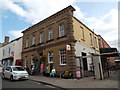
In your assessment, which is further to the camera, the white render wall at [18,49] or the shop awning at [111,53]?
the white render wall at [18,49]

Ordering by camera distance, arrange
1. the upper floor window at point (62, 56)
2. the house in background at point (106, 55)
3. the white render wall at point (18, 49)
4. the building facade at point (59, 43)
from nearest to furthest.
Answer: the building facade at point (59, 43) < the upper floor window at point (62, 56) < the house in background at point (106, 55) < the white render wall at point (18, 49)

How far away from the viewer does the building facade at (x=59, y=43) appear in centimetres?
1402

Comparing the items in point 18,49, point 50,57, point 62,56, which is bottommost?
point 50,57

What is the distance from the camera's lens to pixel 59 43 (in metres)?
15.3

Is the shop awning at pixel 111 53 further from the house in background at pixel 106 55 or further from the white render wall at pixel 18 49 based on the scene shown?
the white render wall at pixel 18 49

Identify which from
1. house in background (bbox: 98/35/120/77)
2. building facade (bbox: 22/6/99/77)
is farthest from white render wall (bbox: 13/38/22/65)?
A: house in background (bbox: 98/35/120/77)

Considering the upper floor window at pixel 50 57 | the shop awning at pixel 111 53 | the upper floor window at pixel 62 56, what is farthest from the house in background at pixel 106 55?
the upper floor window at pixel 50 57

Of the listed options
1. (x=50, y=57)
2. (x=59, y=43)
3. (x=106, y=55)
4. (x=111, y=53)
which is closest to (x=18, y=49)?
(x=50, y=57)

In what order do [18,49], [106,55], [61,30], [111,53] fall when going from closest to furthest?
[111,53]
[61,30]
[106,55]
[18,49]

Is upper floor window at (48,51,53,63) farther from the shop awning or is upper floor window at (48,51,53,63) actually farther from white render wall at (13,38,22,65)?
white render wall at (13,38,22,65)

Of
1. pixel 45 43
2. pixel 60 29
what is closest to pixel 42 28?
pixel 45 43

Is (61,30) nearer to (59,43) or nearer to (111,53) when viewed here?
(59,43)

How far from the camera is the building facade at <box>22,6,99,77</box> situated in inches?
552

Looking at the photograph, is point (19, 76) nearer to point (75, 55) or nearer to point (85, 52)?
point (75, 55)
